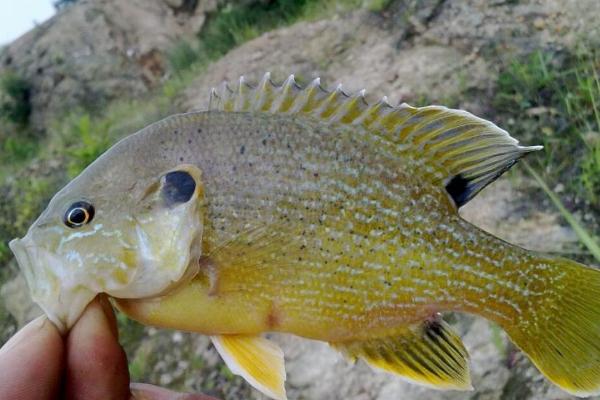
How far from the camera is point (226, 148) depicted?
1.61 meters

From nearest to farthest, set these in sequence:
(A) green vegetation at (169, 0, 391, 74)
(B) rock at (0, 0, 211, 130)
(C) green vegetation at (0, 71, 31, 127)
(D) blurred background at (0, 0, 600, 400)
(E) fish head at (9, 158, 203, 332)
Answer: (E) fish head at (9, 158, 203, 332)
(D) blurred background at (0, 0, 600, 400)
(A) green vegetation at (169, 0, 391, 74)
(B) rock at (0, 0, 211, 130)
(C) green vegetation at (0, 71, 31, 127)

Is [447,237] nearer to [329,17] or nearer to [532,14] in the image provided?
[532,14]

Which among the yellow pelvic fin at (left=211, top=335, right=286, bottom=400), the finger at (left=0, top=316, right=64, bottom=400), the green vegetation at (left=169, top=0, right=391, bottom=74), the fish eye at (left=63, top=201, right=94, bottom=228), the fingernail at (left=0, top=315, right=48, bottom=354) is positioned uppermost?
the fish eye at (left=63, top=201, right=94, bottom=228)

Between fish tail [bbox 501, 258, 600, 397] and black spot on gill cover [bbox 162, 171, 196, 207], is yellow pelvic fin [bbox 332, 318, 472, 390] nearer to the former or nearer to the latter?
fish tail [bbox 501, 258, 600, 397]

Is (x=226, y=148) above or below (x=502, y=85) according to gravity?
above

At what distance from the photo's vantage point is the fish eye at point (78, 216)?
1577 millimetres

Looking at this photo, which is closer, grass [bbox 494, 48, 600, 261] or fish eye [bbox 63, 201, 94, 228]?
fish eye [bbox 63, 201, 94, 228]

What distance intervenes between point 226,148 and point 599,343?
1211 mm

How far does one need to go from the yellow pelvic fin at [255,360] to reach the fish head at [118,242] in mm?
247

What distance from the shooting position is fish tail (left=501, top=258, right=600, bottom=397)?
162 centimetres

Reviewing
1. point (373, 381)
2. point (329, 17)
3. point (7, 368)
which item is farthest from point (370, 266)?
point (329, 17)

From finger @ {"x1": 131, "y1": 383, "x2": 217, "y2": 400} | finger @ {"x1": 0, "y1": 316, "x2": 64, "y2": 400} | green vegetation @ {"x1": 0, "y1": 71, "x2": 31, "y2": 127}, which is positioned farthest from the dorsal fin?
green vegetation @ {"x1": 0, "y1": 71, "x2": 31, "y2": 127}

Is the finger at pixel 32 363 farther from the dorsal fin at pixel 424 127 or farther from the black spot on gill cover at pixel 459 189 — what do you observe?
the black spot on gill cover at pixel 459 189

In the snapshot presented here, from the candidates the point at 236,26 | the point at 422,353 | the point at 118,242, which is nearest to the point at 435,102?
the point at 422,353
